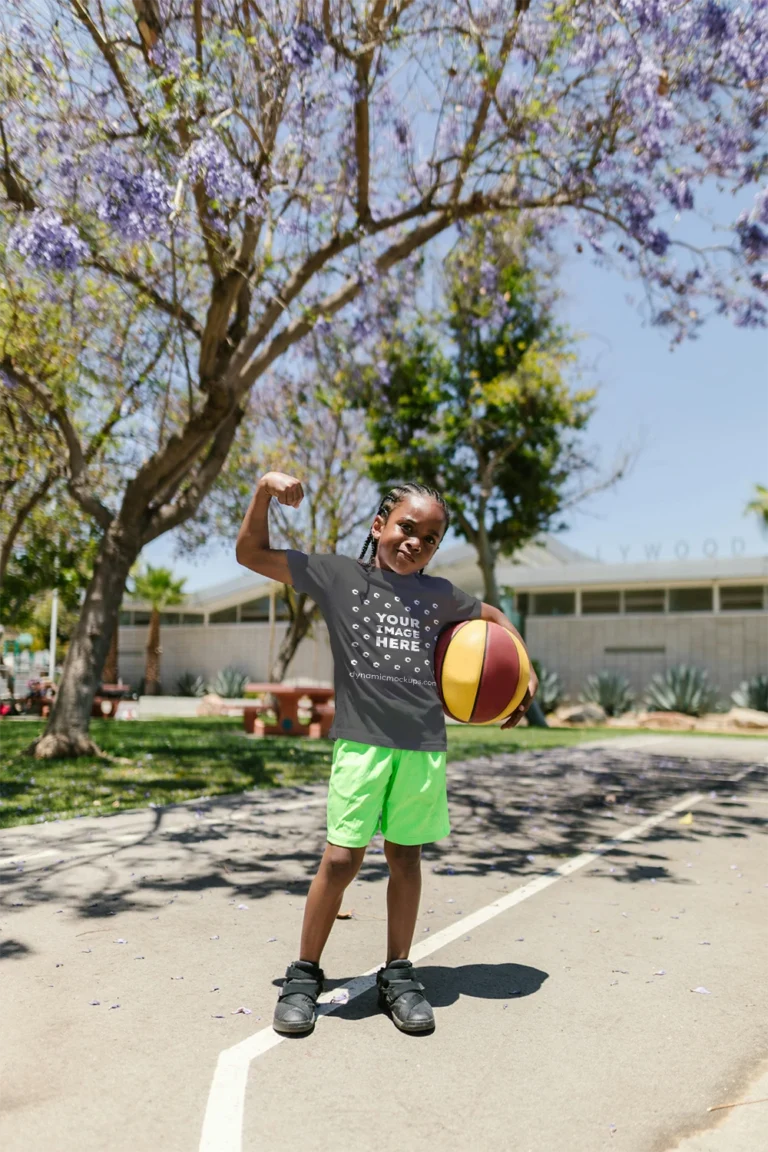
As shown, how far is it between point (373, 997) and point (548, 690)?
2523cm

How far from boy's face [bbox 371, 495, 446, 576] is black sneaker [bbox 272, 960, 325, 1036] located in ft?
5.09

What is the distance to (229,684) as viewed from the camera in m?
36.2

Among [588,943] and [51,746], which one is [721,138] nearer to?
[588,943]

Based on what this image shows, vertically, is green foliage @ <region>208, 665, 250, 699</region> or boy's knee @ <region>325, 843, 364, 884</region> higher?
green foliage @ <region>208, 665, 250, 699</region>

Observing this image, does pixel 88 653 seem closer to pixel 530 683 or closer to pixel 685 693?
pixel 530 683

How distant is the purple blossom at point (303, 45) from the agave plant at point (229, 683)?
28.7 m

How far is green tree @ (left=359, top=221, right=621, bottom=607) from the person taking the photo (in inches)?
839

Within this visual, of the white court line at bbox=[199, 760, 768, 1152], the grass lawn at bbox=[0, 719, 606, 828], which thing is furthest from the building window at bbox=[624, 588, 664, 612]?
the white court line at bbox=[199, 760, 768, 1152]

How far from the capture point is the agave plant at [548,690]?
28.2 meters

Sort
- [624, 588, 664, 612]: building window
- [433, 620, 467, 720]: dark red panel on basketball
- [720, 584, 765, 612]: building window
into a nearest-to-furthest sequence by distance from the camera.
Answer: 1. [433, 620, 467, 720]: dark red panel on basketball
2. [720, 584, 765, 612]: building window
3. [624, 588, 664, 612]: building window

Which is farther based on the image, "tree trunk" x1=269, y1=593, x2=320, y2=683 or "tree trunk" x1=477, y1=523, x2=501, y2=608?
"tree trunk" x1=269, y1=593, x2=320, y2=683

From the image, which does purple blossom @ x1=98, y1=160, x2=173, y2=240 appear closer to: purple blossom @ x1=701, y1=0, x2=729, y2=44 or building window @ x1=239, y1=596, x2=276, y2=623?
purple blossom @ x1=701, y1=0, x2=729, y2=44

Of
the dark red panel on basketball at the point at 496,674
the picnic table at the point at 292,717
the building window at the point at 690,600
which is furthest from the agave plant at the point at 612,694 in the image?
the dark red panel on basketball at the point at 496,674

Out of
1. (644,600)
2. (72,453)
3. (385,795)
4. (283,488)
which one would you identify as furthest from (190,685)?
(283,488)
